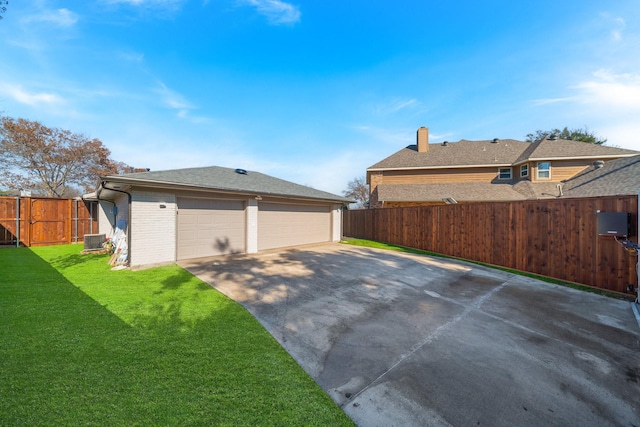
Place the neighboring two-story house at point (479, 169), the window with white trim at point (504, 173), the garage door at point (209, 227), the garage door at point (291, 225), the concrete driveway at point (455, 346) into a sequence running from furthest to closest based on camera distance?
the window with white trim at point (504, 173) < the neighboring two-story house at point (479, 169) < the garage door at point (291, 225) < the garage door at point (209, 227) < the concrete driveway at point (455, 346)

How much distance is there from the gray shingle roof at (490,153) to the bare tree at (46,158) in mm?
25102

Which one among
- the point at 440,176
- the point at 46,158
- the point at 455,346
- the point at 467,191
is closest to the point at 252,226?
the point at 455,346

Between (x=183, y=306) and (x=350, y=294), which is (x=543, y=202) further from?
(x=183, y=306)

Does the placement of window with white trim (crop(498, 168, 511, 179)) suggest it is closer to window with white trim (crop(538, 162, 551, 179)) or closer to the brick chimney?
window with white trim (crop(538, 162, 551, 179))

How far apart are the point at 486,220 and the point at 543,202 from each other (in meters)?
1.62

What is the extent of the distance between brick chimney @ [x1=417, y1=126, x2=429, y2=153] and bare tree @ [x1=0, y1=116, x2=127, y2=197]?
27388 millimetres

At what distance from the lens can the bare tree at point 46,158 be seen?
1753 centimetres

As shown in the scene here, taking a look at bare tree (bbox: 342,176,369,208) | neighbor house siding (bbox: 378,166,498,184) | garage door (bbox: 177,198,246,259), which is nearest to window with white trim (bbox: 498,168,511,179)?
neighbor house siding (bbox: 378,166,498,184)

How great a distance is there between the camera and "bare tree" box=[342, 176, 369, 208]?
125ft

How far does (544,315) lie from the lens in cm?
396

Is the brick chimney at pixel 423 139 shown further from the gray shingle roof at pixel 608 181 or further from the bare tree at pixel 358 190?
the bare tree at pixel 358 190

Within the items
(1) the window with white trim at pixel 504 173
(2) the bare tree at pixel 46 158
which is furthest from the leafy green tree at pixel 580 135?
(2) the bare tree at pixel 46 158

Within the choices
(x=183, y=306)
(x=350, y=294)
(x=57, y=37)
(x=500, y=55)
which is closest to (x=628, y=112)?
(x=500, y=55)

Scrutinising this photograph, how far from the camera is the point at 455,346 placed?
9.68 ft
